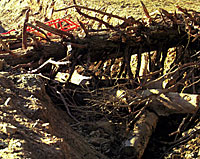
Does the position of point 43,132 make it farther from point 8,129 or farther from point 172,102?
point 172,102

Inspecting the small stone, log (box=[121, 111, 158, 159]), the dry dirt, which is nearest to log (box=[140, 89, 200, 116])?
log (box=[121, 111, 158, 159])

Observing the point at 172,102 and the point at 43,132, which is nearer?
the point at 43,132

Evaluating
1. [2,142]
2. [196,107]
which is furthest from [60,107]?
[2,142]

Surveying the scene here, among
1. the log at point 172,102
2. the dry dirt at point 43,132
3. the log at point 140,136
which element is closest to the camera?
the dry dirt at point 43,132

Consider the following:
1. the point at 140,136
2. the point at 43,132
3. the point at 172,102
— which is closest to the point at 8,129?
the point at 43,132

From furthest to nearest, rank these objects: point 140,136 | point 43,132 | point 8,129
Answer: point 140,136
point 43,132
point 8,129

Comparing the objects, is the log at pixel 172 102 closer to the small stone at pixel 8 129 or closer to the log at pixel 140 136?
the log at pixel 140 136

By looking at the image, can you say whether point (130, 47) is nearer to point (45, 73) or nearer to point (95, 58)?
point (95, 58)

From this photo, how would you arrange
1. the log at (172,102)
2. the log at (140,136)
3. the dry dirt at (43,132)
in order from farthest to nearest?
the log at (172,102)
the log at (140,136)
the dry dirt at (43,132)

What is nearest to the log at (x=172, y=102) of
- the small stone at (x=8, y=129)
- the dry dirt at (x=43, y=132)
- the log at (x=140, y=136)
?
the log at (x=140, y=136)

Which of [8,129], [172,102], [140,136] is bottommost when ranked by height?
[140,136]

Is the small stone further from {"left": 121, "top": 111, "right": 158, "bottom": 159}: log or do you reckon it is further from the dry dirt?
{"left": 121, "top": 111, "right": 158, "bottom": 159}: log

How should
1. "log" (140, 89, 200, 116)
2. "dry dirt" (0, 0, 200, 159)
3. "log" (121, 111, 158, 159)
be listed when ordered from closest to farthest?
"dry dirt" (0, 0, 200, 159) → "log" (121, 111, 158, 159) → "log" (140, 89, 200, 116)

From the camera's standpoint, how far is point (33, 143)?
1.79 m
